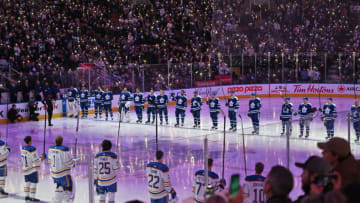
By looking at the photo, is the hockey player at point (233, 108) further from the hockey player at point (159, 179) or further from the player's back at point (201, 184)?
the player's back at point (201, 184)

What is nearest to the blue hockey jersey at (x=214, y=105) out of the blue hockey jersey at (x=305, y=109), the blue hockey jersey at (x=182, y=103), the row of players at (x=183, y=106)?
the row of players at (x=183, y=106)

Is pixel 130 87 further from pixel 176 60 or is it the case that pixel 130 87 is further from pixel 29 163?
pixel 29 163

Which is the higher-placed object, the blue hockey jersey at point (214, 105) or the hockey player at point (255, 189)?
the blue hockey jersey at point (214, 105)

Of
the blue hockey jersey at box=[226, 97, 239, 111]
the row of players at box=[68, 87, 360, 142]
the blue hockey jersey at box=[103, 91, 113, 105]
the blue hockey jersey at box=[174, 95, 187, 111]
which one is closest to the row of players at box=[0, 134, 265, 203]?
the row of players at box=[68, 87, 360, 142]

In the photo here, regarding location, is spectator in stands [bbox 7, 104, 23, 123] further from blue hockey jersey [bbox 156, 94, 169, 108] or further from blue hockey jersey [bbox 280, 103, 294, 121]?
blue hockey jersey [bbox 280, 103, 294, 121]

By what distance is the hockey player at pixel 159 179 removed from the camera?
7574mm

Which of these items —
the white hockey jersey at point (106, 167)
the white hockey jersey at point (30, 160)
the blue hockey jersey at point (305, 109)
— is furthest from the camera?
the blue hockey jersey at point (305, 109)

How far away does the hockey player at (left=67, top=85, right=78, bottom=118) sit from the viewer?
2270 cm

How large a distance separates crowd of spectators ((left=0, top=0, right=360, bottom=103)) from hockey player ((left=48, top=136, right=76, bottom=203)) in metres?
13.8

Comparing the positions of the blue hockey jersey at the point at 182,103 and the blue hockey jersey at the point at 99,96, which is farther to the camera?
the blue hockey jersey at the point at 99,96

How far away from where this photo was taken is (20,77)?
859 inches

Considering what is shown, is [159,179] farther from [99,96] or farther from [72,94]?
[72,94]

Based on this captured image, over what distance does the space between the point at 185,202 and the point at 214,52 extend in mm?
23190

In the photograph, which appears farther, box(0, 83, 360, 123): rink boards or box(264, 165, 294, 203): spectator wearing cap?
box(0, 83, 360, 123): rink boards
